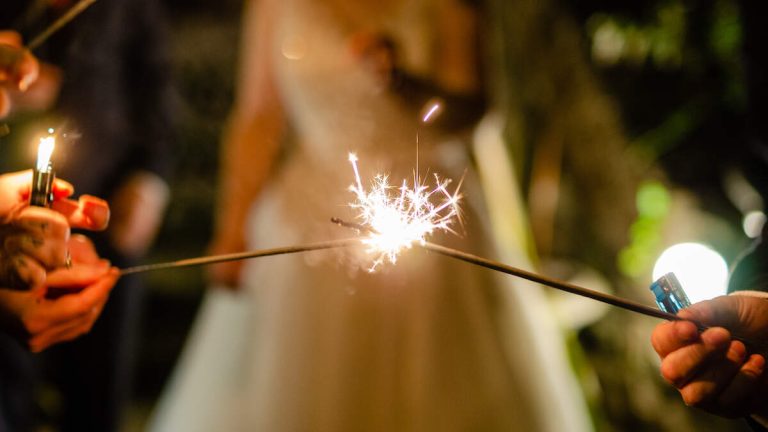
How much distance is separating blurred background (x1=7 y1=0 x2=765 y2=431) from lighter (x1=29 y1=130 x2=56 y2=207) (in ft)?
3.50

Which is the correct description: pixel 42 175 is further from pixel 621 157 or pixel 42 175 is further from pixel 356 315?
pixel 621 157

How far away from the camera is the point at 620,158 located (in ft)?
6.11

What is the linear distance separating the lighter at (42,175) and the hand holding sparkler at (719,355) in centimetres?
61

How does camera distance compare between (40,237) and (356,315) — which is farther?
(356,315)

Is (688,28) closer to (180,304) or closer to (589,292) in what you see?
(589,292)

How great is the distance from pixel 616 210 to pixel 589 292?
1.59m

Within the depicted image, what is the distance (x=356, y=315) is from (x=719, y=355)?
805 millimetres

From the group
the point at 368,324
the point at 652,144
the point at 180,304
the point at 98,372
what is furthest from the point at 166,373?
the point at 652,144

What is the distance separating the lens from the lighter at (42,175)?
0.53 metres

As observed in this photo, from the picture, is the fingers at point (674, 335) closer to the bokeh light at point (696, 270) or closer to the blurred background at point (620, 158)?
the bokeh light at point (696, 270)

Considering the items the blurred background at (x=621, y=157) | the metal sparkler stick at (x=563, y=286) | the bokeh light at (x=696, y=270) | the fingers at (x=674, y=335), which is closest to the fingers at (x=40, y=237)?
the metal sparkler stick at (x=563, y=286)

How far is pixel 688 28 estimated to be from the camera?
5.49 feet

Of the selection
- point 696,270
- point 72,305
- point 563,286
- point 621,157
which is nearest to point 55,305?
point 72,305

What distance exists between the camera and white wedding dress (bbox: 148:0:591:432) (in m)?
1.11
